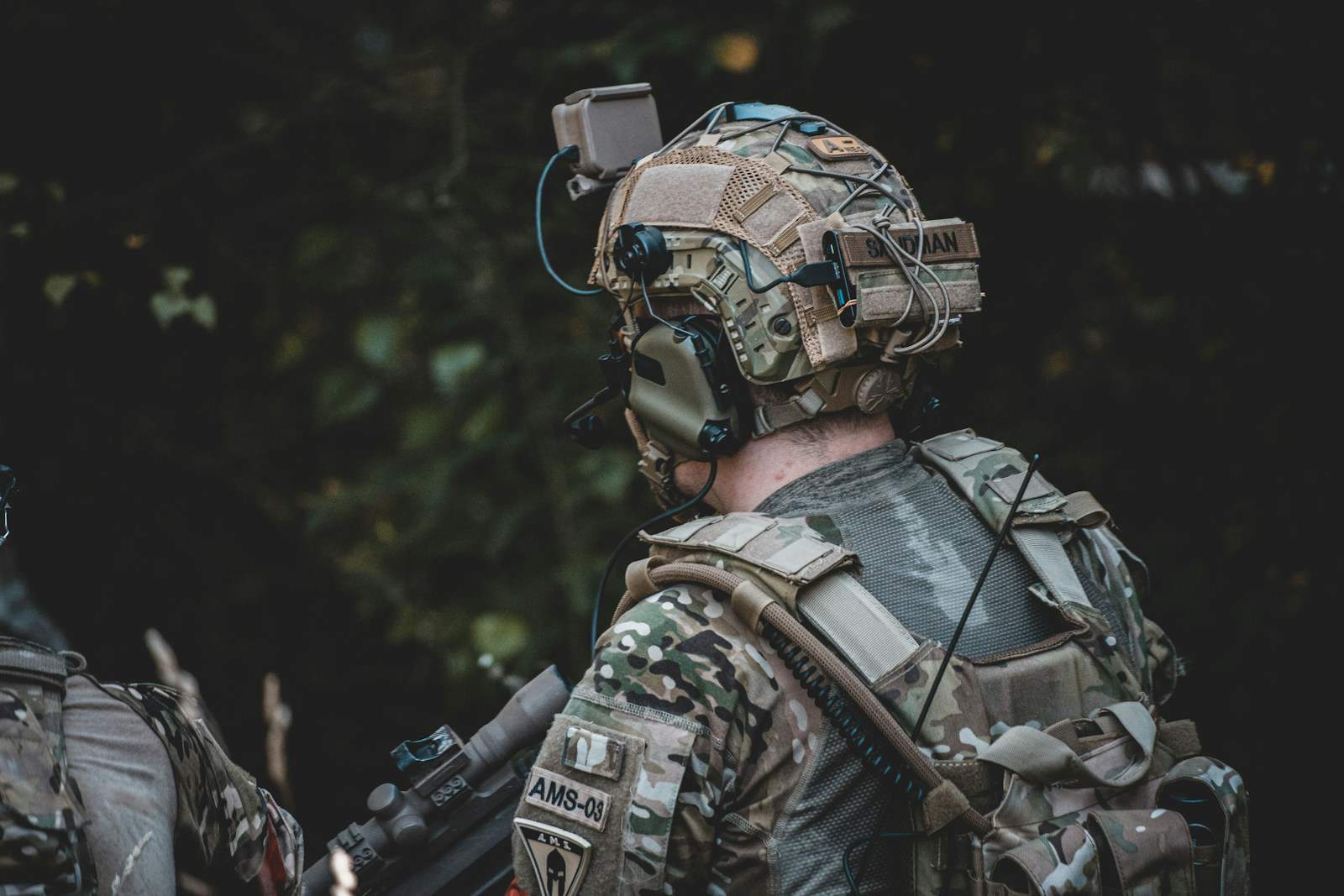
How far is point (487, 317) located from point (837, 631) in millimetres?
3444

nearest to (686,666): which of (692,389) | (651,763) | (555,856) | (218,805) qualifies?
(651,763)

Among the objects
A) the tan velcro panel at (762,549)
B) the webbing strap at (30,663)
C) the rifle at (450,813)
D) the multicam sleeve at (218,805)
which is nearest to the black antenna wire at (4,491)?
the webbing strap at (30,663)

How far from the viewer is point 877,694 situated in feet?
6.68

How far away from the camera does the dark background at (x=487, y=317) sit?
437cm

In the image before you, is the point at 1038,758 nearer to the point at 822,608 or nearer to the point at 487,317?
the point at 822,608

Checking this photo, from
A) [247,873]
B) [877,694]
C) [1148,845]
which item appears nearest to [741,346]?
[877,694]

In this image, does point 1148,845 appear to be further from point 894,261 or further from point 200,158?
point 200,158

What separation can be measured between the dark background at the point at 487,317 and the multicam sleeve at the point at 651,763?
7.45 ft

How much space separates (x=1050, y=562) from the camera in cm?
235

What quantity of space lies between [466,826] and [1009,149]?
11.5ft

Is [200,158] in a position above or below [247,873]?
above

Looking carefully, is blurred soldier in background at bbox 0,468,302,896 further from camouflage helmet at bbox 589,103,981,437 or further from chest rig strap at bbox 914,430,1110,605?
chest rig strap at bbox 914,430,1110,605

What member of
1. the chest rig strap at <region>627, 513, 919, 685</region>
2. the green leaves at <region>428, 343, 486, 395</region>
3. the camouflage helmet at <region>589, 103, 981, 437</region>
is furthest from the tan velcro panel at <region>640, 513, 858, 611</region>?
the green leaves at <region>428, 343, 486, 395</region>

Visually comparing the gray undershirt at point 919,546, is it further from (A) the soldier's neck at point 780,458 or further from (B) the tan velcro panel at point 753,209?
(B) the tan velcro panel at point 753,209
